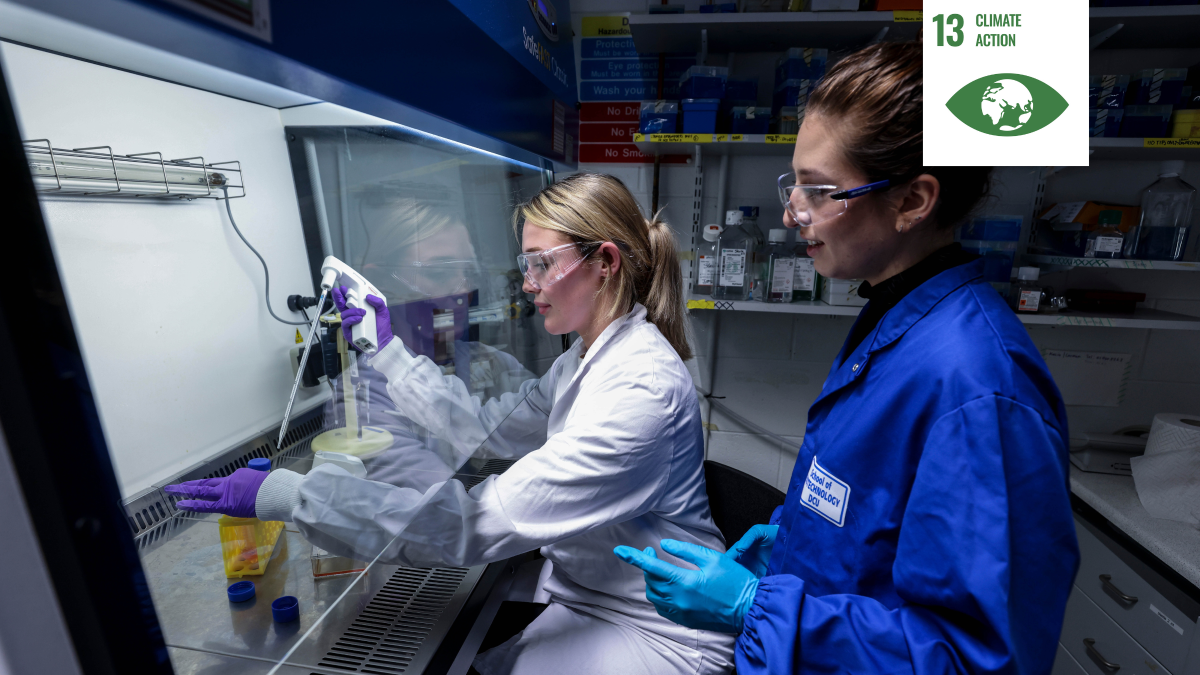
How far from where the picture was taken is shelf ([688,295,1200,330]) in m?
1.77

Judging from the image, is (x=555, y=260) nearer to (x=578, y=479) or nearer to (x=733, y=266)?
(x=578, y=479)

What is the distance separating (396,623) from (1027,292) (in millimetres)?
2141

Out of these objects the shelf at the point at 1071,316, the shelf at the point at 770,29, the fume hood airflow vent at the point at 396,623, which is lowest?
the fume hood airflow vent at the point at 396,623

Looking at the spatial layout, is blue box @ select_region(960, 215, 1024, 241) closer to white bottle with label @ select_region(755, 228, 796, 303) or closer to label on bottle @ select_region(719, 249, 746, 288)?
white bottle with label @ select_region(755, 228, 796, 303)

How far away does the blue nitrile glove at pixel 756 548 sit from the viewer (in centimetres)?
115

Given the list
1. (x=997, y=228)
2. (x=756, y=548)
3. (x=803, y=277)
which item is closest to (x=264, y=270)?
(x=756, y=548)

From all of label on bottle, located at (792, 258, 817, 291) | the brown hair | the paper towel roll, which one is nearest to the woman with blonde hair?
the brown hair

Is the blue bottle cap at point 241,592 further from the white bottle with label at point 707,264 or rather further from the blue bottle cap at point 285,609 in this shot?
the white bottle with label at point 707,264

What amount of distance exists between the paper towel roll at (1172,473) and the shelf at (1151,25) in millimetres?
1257

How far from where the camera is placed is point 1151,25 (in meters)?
1.71

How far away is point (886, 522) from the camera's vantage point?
0.72m

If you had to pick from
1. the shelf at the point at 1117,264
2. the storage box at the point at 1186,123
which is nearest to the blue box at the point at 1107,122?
the storage box at the point at 1186,123

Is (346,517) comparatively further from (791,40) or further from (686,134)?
(791,40)

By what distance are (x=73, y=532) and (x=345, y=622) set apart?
0.54 meters
